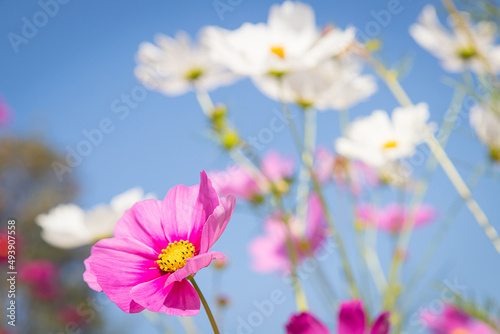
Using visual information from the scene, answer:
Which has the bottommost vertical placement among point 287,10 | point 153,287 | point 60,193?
point 153,287

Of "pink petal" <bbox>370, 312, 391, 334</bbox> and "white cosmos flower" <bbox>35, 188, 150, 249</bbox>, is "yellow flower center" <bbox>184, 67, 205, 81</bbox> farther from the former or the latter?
"pink petal" <bbox>370, 312, 391, 334</bbox>

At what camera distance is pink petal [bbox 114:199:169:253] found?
0.75 feet

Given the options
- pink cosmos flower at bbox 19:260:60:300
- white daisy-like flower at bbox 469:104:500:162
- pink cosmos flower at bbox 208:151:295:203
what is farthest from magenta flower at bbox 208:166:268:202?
pink cosmos flower at bbox 19:260:60:300

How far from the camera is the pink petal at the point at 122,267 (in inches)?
8.1

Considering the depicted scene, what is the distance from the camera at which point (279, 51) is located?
0.52m

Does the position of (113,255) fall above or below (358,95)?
below

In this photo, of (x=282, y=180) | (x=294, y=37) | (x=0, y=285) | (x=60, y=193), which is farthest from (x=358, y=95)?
(x=60, y=193)

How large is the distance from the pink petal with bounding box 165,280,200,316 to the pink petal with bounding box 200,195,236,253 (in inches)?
1.0

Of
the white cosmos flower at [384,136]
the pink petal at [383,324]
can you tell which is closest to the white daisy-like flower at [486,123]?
the white cosmos flower at [384,136]

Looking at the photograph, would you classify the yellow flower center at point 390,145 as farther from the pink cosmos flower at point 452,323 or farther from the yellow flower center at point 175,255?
the yellow flower center at point 175,255

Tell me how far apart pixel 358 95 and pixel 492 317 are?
27 centimetres

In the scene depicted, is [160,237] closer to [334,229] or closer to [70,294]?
[334,229]

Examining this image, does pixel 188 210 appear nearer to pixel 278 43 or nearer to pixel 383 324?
pixel 383 324

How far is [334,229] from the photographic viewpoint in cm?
42
